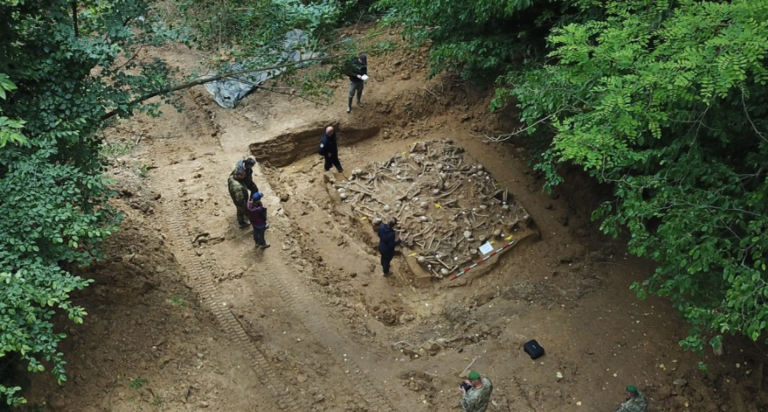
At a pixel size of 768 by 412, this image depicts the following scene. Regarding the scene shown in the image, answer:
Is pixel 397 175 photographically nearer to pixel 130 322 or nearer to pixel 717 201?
pixel 130 322

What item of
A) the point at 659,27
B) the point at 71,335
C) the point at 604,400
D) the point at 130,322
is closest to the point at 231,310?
the point at 130,322

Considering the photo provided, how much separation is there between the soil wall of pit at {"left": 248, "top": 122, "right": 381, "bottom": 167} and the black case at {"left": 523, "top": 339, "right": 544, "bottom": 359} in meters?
7.71

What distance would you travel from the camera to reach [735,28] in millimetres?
5551

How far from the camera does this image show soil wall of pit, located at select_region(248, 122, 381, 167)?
13.8m

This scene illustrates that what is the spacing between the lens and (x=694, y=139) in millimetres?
6434

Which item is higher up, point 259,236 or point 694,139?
point 694,139

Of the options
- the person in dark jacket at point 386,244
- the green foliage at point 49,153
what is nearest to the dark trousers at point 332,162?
the person in dark jacket at point 386,244

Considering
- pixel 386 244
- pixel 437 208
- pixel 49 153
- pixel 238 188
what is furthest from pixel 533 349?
pixel 49 153

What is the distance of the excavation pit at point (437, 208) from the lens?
36.3ft

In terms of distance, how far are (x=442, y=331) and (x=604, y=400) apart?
281 cm

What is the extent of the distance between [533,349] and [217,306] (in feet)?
17.8

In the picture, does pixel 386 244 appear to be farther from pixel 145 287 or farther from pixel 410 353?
pixel 145 287

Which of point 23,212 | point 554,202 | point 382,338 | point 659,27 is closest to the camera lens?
point 23,212

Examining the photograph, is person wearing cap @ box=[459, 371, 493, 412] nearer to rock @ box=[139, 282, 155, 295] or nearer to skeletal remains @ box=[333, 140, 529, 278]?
skeletal remains @ box=[333, 140, 529, 278]
